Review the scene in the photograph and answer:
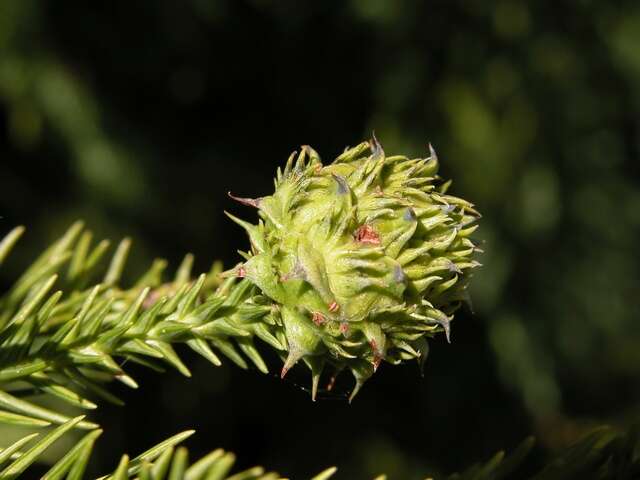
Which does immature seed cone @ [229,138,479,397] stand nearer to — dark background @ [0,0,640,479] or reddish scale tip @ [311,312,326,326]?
reddish scale tip @ [311,312,326,326]

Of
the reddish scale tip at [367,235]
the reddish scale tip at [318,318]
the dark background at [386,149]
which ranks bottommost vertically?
the reddish scale tip at [318,318]

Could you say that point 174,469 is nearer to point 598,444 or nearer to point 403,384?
point 598,444

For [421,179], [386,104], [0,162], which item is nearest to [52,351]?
[421,179]

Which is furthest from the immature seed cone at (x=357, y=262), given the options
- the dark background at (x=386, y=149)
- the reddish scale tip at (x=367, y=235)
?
the dark background at (x=386, y=149)

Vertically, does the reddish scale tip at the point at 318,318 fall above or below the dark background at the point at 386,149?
below

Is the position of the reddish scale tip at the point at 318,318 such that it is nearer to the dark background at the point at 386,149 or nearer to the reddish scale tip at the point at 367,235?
the reddish scale tip at the point at 367,235

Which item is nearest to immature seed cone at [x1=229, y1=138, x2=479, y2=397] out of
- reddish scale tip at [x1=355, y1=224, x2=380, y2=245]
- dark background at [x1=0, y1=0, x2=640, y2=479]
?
reddish scale tip at [x1=355, y1=224, x2=380, y2=245]
